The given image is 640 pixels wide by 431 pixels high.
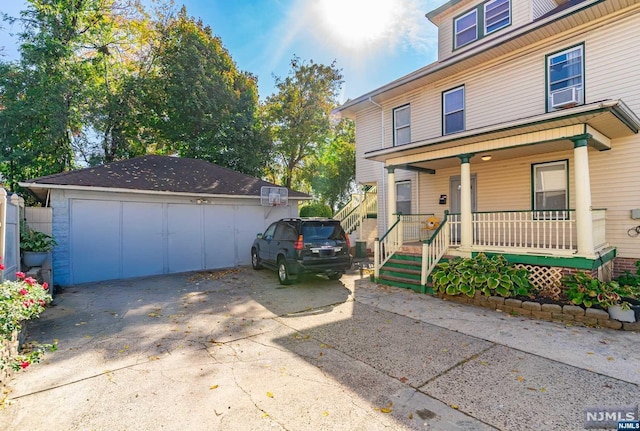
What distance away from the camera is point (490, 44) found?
884 centimetres

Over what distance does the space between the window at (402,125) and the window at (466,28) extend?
2.80m

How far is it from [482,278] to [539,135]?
331 centimetres

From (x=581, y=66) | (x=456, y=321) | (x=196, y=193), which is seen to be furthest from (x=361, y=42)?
(x=456, y=321)

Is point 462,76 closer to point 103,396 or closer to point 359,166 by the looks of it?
point 359,166

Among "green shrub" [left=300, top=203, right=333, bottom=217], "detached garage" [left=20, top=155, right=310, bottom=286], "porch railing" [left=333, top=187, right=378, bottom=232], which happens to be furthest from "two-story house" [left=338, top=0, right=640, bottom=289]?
"green shrub" [left=300, top=203, right=333, bottom=217]

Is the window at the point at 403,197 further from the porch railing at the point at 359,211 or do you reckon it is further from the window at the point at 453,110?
the window at the point at 453,110

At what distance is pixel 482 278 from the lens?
6.48 m

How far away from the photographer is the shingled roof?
29.5 feet

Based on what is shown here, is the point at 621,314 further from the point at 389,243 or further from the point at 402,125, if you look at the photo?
the point at 402,125

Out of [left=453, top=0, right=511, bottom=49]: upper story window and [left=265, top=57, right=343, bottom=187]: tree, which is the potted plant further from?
[left=265, top=57, right=343, bottom=187]: tree

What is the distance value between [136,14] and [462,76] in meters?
19.3

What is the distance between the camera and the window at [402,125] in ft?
38.4

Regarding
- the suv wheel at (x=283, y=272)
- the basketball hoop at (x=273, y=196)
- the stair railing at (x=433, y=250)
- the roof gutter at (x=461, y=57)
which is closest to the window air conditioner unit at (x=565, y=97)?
the roof gutter at (x=461, y=57)

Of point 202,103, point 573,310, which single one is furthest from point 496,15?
point 202,103
